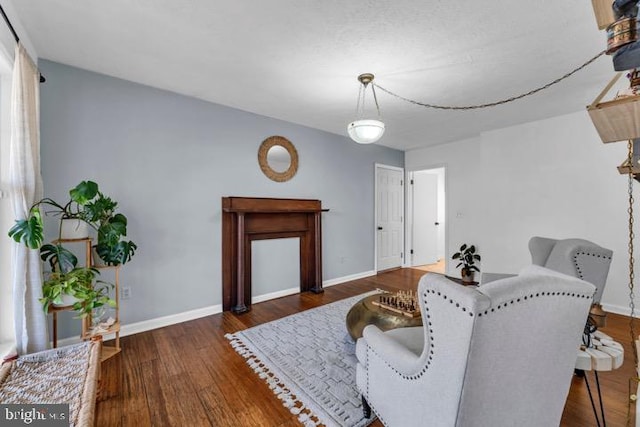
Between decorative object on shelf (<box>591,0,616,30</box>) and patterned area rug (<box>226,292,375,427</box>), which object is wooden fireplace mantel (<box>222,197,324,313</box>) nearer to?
patterned area rug (<box>226,292,375,427</box>)

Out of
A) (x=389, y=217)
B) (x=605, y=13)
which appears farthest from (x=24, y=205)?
(x=389, y=217)

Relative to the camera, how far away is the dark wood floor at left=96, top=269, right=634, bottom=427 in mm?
1637

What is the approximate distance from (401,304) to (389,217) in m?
3.48

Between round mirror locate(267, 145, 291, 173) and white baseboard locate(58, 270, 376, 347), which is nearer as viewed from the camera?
white baseboard locate(58, 270, 376, 347)

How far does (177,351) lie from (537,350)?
8.53ft

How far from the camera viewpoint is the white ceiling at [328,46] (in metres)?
1.74

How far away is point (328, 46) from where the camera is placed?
211 centimetres

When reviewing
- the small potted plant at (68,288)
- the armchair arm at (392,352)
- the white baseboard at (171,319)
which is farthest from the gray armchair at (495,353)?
the white baseboard at (171,319)

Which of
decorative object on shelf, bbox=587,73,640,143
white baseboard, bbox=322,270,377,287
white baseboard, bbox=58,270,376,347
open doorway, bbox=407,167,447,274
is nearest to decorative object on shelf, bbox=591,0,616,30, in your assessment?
decorative object on shelf, bbox=587,73,640,143

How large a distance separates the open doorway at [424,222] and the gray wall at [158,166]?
3147 millimetres

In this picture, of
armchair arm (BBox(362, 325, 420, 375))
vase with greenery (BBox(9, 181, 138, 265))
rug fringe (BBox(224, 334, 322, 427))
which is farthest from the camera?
vase with greenery (BBox(9, 181, 138, 265))

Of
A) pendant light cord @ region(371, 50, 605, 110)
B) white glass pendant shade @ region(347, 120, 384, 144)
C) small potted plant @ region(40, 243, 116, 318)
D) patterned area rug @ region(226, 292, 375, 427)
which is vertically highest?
pendant light cord @ region(371, 50, 605, 110)

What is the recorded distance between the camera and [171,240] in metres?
2.98

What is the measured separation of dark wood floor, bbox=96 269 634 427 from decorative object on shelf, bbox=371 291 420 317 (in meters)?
0.78
